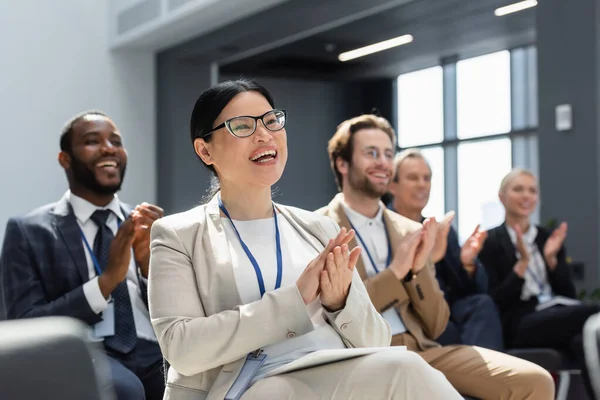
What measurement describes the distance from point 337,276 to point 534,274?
316 centimetres

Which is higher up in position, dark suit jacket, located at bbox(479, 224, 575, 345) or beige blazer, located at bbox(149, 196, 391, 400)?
beige blazer, located at bbox(149, 196, 391, 400)

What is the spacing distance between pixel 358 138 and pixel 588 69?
2.62 metres

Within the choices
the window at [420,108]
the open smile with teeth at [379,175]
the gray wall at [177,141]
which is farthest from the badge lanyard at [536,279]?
the window at [420,108]

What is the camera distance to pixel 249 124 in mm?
2100

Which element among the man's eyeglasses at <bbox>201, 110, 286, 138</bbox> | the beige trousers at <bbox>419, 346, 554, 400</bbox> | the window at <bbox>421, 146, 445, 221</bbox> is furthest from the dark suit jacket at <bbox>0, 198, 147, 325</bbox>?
the window at <bbox>421, 146, 445, 221</bbox>

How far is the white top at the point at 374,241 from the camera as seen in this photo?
3.01m

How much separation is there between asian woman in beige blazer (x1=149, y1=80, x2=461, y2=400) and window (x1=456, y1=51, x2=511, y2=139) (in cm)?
883

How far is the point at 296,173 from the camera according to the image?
12.5 m

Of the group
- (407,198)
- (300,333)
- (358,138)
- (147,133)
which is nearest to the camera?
(300,333)

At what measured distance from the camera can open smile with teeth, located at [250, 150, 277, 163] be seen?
6.86 feet

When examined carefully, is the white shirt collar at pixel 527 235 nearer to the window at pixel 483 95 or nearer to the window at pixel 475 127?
the window at pixel 475 127

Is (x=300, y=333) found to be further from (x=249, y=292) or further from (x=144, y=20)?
(x=144, y=20)

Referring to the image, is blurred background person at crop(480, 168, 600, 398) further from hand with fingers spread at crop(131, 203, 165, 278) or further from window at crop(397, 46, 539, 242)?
window at crop(397, 46, 539, 242)

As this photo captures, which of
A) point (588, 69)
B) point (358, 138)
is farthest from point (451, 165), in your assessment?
point (358, 138)
